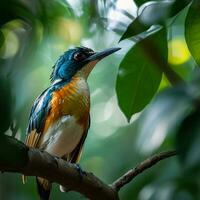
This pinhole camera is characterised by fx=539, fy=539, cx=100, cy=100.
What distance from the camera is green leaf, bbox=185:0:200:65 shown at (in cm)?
140

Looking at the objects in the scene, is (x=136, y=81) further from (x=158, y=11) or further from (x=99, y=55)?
(x=99, y=55)

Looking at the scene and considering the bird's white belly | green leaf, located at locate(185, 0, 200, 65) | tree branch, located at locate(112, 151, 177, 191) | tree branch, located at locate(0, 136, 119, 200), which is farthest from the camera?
the bird's white belly

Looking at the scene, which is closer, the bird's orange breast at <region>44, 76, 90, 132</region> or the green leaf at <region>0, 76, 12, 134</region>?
the green leaf at <region>0, 76, 12, 134</region>

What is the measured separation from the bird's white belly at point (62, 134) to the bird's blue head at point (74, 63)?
0.49 meters

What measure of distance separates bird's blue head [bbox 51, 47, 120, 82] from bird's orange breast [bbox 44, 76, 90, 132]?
28 centimetres

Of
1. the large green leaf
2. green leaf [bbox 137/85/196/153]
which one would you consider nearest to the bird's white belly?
the large green leaf

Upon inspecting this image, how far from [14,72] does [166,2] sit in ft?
1.50

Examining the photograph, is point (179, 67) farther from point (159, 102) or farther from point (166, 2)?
point (159, 102)

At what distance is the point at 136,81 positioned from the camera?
6.36ft

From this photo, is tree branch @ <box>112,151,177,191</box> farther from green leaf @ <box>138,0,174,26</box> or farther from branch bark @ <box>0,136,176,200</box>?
green leaf @ <box>138,0,174,26</box>

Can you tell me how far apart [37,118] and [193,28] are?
210cm

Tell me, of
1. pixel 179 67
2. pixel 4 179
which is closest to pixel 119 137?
pixel 4 179

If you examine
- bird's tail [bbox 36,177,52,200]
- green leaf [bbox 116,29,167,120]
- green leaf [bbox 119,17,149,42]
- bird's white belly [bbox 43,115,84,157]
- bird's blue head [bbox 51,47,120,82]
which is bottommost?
→ bird's tail [bbox 36,177,52,200]

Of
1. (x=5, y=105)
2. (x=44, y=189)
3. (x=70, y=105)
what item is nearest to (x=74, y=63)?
(x=70, y=105)
